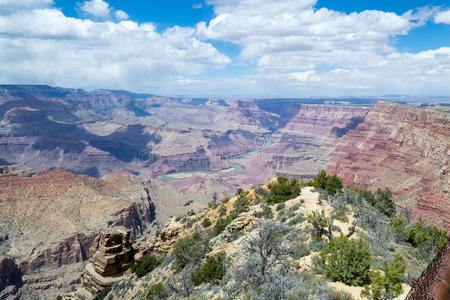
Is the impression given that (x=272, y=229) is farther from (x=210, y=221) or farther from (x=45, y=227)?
(x=45, y=227)

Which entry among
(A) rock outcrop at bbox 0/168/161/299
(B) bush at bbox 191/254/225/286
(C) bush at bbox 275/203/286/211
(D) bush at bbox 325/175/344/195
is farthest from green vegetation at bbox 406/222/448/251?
(A) rock outcrop at bbox 0/168/161/299

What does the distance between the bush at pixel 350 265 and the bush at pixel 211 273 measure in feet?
18.6

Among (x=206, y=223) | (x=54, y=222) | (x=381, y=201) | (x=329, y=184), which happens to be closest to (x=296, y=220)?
(x=329, y=184)

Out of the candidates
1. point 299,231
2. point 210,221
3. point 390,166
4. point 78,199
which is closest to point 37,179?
point 78,199

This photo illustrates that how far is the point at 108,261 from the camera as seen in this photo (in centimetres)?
2497

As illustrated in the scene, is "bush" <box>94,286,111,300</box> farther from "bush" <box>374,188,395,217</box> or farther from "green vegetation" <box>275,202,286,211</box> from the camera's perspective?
"bush" <box>374,188,395,217</box>

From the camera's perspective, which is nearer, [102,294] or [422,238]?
[422,238]

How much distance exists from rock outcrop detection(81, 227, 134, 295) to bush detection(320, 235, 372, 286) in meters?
21.9

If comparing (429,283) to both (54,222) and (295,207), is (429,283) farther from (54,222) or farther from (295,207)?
(54,222)

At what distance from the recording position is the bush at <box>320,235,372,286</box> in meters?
9.84

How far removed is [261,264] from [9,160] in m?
208

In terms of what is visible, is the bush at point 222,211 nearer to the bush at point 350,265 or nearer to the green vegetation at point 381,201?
the green vegetation at point 381,201

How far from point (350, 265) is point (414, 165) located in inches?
3071

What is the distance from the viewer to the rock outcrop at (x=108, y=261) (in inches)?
984
